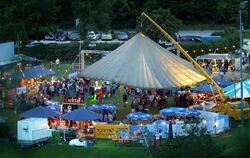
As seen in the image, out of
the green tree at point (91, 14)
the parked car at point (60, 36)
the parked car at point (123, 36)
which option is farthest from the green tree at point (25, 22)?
the parked car at point (123, 36)

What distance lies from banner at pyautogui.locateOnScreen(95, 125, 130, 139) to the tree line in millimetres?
10717

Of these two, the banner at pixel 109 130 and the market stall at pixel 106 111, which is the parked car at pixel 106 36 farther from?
the banner at pixel 109 130

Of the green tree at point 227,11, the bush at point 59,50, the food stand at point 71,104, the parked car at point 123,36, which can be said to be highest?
the green tree at point 227,11

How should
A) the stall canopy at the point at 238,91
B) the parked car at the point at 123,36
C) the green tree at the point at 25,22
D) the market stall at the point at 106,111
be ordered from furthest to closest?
the parked car at the point at 123,36
the green tree at the point at 25,22
the stall canopy at the point at 238,91
the market stall at the point at 106,111

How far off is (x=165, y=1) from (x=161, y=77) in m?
43.4

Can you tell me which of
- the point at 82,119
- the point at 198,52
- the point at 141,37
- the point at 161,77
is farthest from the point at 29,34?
the point at 82,119

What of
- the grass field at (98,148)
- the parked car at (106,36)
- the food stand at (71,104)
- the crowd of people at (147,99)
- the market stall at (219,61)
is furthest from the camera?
the parked car at (106,36)

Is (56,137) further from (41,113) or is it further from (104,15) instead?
(104,15)

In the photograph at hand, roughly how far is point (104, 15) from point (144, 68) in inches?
958

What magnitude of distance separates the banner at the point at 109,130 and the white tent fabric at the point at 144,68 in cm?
564

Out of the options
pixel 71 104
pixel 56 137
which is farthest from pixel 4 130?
pixel 71 104

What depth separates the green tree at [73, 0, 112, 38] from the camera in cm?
5062

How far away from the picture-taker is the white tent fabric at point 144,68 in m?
27.3

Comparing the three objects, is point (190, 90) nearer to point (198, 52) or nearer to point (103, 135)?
point (103, 135)
